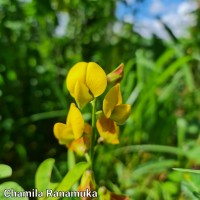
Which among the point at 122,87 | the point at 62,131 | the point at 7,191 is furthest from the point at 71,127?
the point at 122,87

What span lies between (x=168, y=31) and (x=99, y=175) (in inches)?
25.7

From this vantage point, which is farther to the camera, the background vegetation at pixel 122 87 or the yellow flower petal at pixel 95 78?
the background vegetation at pixel 122 87

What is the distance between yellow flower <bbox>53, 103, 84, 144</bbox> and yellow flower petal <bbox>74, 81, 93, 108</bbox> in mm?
13

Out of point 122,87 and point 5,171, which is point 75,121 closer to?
point 5,171

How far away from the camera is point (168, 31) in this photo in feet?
5.93

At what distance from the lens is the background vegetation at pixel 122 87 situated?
138 cm

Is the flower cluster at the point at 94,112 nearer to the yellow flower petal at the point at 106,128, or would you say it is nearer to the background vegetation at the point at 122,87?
the yellow flower petal at the point at 106,128

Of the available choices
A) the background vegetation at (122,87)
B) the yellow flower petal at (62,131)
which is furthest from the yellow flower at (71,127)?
the background vegetation at (122,87)

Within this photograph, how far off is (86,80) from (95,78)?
0.01 m

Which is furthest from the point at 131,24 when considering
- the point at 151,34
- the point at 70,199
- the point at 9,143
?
the point at 70,199

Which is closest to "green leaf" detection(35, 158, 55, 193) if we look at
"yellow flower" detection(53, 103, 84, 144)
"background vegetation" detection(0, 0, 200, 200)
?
"yellow flower" detection(53, 103, 84, 144)

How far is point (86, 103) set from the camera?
623 mm

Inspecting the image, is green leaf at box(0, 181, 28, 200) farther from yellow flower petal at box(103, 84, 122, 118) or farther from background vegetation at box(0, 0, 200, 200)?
background vegetation at box(0, 0, 200, 200)

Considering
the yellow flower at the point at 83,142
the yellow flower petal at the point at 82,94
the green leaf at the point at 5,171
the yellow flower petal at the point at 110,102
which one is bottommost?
the green leaf at the point at 5,171
